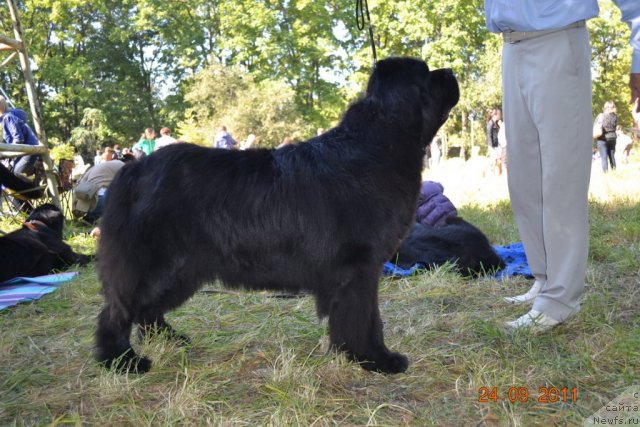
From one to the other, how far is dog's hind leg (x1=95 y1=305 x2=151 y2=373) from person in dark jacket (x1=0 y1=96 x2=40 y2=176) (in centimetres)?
673

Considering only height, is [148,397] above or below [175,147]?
below

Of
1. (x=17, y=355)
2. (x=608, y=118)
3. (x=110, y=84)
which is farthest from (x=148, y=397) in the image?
(x=110, y=84)

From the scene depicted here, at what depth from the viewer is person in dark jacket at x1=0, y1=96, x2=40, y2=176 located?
841 cm

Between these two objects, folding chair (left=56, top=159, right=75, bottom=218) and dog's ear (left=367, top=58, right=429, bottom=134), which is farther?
folding chair (left=56, top=159, right=75, bottom=218)

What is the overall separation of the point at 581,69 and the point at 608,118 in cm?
1287

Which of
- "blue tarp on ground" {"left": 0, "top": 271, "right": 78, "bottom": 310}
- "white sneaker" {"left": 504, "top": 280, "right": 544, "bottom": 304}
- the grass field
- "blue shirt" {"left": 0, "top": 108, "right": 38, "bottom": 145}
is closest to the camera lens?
the grass field

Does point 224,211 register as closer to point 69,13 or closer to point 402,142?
point 402,142

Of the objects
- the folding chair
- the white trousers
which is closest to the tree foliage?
the folding chair

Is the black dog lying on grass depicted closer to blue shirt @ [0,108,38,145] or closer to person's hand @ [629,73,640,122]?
blue shirt @ [0,108,38,145]

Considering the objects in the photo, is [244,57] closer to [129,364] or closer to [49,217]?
[49,217]

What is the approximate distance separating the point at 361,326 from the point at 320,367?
301mm

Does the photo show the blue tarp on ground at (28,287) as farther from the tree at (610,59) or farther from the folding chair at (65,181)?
the tree at (610,59)

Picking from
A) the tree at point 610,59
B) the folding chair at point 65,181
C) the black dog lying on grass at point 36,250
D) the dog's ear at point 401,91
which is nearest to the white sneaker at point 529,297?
the dog's ear at point 401,91

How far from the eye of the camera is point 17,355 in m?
3.12
